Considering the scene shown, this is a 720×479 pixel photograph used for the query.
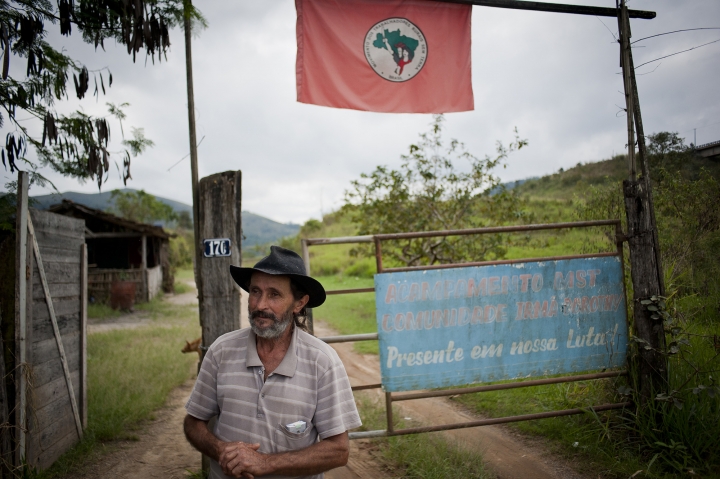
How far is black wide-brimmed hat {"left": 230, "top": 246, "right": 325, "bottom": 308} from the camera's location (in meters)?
2.23

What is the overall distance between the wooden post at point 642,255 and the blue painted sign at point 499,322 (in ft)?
0.49

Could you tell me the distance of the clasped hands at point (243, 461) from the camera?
6.31 ft

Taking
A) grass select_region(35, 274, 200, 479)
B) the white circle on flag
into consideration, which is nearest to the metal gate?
the white circle on flag

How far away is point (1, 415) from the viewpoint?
136 inches

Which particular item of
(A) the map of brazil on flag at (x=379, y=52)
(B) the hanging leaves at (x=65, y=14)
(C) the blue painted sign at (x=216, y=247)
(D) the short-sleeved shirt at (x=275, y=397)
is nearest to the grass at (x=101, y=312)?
(B) the hanging leaves at (x=65, y=14)

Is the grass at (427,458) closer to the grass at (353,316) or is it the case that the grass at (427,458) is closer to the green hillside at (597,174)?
the grass at (353,316)

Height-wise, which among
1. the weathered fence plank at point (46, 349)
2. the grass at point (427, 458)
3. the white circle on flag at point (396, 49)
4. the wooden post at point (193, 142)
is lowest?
the grass at point (427, 458)

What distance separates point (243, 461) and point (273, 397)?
0.29 m

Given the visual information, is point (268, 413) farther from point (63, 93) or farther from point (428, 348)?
point (63, 93)

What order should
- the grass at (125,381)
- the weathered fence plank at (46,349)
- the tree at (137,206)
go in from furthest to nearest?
the tree at (137,206)
the grass at (125,381)
the weathered fence plank at (46,349)

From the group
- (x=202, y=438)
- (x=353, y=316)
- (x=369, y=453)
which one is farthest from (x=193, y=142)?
(x=353, y=316)

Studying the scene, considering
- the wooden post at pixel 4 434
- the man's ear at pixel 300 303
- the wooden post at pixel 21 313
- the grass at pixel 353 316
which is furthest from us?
the grass at pixel 353 316

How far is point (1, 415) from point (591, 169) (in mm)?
12137

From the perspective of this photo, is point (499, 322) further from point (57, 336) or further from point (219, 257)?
point (57, 336)
